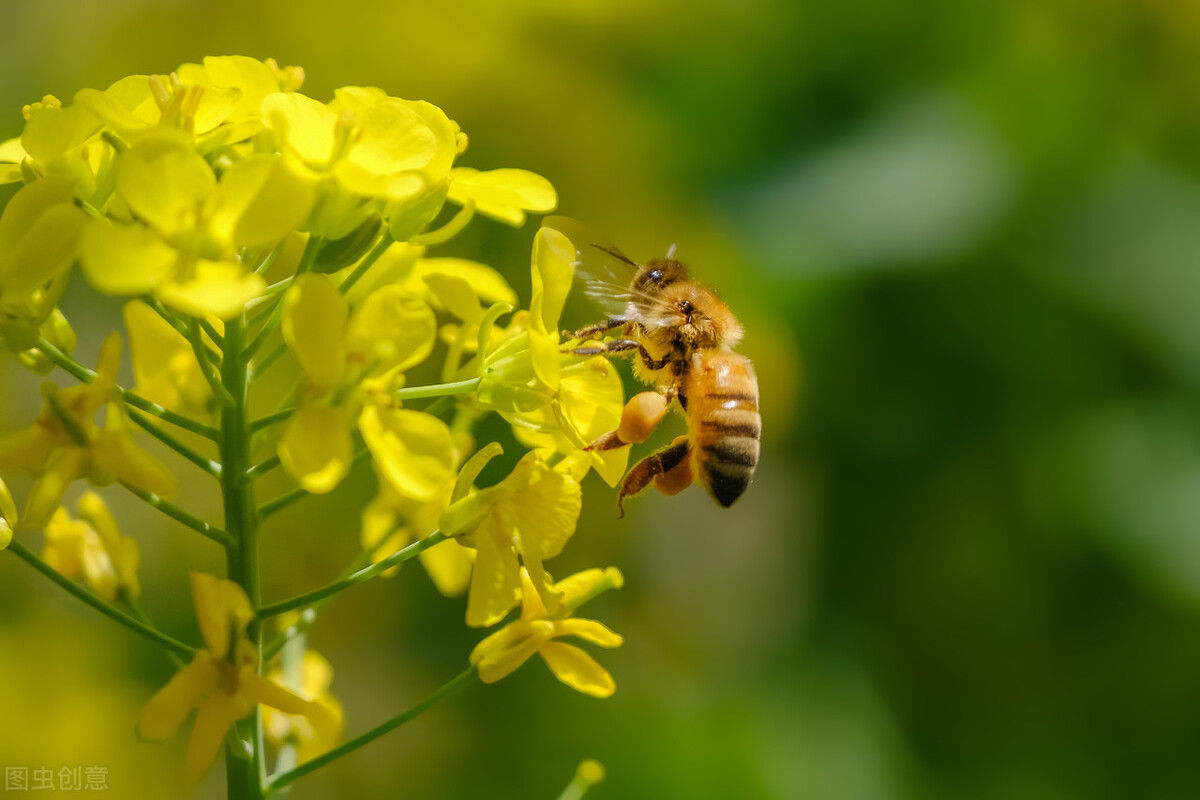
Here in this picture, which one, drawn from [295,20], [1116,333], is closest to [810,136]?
[1116,333]

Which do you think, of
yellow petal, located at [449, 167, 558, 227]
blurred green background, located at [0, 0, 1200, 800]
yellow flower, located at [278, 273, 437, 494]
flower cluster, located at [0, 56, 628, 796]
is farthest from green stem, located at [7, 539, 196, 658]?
blurred green background, located at [0, 0, 1200, 800]

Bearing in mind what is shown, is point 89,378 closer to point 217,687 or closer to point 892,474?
point 217,687

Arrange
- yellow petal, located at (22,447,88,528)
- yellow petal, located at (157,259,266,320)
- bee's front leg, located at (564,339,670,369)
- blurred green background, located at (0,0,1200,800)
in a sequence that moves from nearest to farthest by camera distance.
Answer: yellow petal, located at (157,259,266,320), yellow petal, located at (22,447,88,528), bee's front leg, located at (564,339,670,369), blurred green background, located at (0,0,1200,800)

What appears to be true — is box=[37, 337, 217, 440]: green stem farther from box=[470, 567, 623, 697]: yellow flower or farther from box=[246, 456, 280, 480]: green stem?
box=[470, 567, 623, 697]: yellow flower

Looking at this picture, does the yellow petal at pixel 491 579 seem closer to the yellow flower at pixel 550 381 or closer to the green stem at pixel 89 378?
the yellow flower at pixel 550 381

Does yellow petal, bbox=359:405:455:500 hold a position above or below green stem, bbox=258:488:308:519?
above

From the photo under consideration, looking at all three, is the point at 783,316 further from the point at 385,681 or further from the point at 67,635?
the point at 67,635
